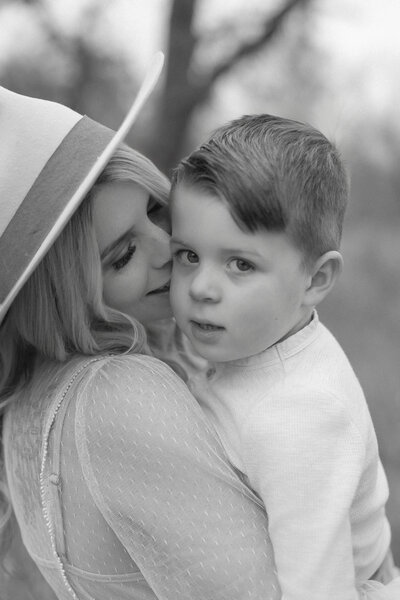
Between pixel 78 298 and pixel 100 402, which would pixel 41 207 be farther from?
pixel 100 402

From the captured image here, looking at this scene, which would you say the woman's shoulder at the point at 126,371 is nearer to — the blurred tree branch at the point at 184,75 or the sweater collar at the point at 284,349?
the sweater collar at the point at 284,349

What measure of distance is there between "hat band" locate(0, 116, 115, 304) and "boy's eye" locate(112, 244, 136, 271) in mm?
263

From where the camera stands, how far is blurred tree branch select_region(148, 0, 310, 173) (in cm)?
449

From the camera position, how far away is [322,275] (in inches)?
77.4

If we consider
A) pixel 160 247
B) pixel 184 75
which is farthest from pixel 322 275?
pixel 184 75

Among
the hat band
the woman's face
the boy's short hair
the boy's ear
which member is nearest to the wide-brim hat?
the hat band

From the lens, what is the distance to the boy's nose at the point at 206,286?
1.86m

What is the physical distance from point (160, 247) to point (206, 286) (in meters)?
0.24

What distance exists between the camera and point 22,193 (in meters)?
1.83

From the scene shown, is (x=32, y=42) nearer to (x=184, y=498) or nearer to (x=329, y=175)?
(x=329, y=175)

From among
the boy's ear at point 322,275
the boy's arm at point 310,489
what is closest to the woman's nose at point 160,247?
the boy's ear at point 322,275

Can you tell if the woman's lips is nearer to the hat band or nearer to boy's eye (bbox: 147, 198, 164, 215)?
boy's eye (bbox: 147, 198, 164, 215)

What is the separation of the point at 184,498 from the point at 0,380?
0.70m

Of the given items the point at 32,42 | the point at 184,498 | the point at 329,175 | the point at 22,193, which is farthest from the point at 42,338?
the point at 32,42
